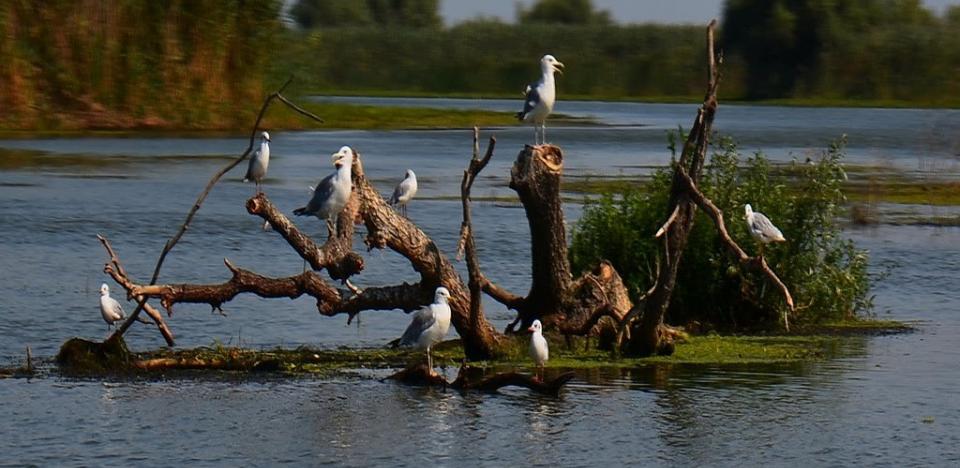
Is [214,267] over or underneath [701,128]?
underneath

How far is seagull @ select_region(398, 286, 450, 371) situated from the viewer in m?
14.3

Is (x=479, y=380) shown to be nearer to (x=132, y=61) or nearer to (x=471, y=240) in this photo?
(x=471, y=240)

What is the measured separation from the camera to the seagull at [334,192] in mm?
14828

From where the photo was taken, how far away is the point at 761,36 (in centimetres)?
7838

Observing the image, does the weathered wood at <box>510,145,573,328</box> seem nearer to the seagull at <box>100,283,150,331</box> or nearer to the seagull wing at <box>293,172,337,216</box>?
the seagull wing at <box>293,172,337,216</box>

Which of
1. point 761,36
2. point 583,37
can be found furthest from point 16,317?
point 583,37

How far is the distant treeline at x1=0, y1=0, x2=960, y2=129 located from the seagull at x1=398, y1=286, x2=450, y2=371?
31415mm

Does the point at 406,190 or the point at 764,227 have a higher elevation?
the point at 764,227

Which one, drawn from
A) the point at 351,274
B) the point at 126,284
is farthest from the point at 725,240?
the point at 126,284

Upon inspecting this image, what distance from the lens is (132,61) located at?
4634 centimetres

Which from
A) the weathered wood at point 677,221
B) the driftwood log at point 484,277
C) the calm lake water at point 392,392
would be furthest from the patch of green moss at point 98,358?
the weathered wood at point 677,221

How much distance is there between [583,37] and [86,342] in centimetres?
7722

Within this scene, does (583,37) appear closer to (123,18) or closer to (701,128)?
(123,18)

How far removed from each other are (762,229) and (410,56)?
75.6 meters
